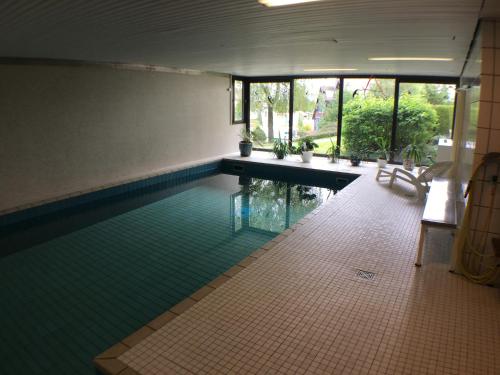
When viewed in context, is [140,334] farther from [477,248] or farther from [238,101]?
[238,101]

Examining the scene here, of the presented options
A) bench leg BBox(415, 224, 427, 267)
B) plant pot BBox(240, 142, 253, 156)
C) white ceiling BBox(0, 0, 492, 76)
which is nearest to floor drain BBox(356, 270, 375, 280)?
bench leg BBox(415, 224, 427, 267)

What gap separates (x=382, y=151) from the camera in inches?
409

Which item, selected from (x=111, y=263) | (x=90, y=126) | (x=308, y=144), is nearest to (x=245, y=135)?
(x=308, y=144)

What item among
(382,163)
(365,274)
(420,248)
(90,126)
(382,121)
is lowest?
(365,274)

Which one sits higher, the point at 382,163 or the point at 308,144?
the point at 308,144

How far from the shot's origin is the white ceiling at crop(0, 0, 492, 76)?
293cm

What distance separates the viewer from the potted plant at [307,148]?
10.5 m

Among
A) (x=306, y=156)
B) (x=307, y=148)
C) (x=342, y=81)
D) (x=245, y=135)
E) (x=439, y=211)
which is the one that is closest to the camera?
(x=439, y=211)

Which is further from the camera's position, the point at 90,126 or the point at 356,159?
the point at 356,159

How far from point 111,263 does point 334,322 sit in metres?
3.15

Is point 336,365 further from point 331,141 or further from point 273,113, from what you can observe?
point 273,113

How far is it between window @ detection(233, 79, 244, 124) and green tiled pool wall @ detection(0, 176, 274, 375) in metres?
6.23

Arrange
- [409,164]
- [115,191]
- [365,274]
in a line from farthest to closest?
[409,164] → [115,191] → [365,274]

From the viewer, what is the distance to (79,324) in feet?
11.6
